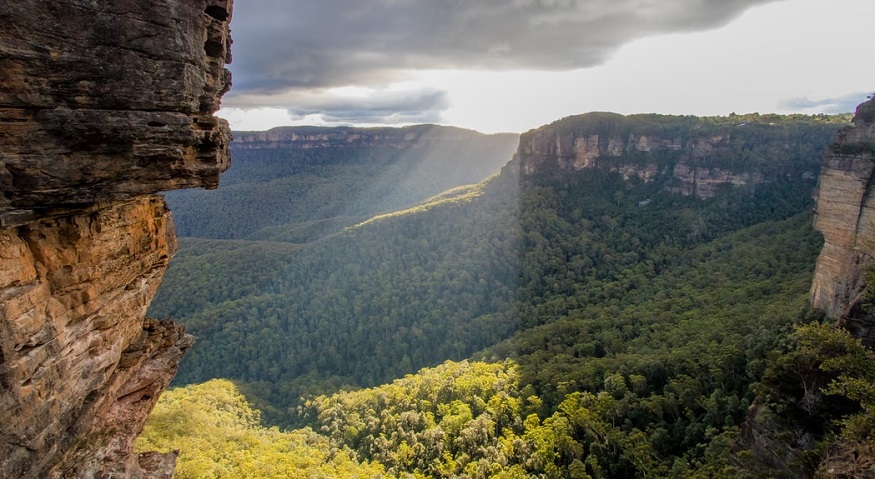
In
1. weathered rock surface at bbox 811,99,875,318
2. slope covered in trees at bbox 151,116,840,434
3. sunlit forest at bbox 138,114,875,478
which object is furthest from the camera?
slope covered in trees at bbox 151,116,840,434

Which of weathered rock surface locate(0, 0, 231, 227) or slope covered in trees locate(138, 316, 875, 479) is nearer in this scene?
Result: weathered rock surface locate(0, 0, 231, 227)

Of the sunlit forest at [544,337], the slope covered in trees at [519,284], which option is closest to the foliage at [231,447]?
the sunlit forest at [544,337]

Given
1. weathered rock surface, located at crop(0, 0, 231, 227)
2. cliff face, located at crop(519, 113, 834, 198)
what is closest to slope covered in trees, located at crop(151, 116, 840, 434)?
cliff face, located at crop(519, 113, 834, 198)

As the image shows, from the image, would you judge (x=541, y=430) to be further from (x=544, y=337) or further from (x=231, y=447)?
(x=231, y=447)

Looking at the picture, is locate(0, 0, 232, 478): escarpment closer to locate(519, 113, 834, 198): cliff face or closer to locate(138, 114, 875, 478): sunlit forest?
locate(138, 114, 875, 478): sunlit forest

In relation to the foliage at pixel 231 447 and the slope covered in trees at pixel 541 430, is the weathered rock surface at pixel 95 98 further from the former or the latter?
the foliage at pixel 231 447

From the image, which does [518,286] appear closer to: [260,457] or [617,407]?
[617,407]

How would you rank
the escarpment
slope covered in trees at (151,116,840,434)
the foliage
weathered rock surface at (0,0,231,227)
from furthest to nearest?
slope covered in trees at (151,116,840,434), the foliage, the escarpment, weathered rock surface at (0,0,231,227)
